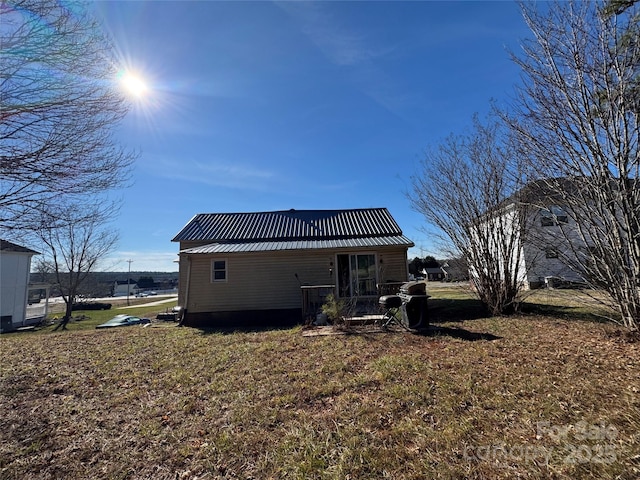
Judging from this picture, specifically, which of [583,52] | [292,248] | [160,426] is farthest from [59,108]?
[583,52]

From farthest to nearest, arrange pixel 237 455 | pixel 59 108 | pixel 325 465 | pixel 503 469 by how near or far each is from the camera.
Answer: pixel 59 108, pixel 237 455, pixel 325 465, pixel 503 469

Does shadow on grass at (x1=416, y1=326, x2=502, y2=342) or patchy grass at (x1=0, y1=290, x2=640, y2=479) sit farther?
shadow on grass at (x1=416, y1=326, x2=502, y2=342)

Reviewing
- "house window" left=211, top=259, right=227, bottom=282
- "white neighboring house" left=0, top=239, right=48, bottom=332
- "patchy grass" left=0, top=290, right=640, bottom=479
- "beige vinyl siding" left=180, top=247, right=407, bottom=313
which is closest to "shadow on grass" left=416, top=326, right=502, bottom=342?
"patchy grass" left=0, top=290, right=640, bottom=479

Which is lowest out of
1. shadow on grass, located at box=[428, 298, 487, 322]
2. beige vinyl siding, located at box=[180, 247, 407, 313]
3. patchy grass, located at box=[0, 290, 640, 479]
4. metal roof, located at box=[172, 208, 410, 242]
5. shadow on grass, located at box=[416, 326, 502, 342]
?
patchy grass, located at box=[0, 290, 640, 479]

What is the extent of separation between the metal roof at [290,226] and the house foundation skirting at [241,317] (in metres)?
3.52

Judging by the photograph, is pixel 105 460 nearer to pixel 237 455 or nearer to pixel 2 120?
pixel 237 455

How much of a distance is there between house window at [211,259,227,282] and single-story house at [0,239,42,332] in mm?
21117

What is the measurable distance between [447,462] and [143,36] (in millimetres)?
7599

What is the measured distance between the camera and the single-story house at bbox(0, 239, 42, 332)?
905 inches

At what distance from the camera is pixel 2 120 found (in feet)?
12.9

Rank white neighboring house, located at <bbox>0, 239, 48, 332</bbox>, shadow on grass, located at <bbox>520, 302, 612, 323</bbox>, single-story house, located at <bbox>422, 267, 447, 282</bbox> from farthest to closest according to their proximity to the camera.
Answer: single-story house, located at <bbox>422, 267, 447, 282</bbox>, white neighboring house, located at <bbox>0, 239, 48, 332</bbox>, shadow on grass, located at <bbox>520, 302, 612, 323</bbox>

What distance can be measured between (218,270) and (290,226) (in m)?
4.39

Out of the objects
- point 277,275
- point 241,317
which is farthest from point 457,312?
point 241,317

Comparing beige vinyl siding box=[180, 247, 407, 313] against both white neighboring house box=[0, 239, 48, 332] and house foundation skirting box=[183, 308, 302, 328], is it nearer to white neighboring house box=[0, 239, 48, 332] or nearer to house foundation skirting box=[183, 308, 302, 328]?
house foundation skirting box=[183, 308, 302, 328]
